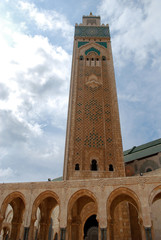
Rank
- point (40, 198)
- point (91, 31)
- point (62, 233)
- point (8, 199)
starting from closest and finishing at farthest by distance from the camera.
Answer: point (62, 233) → point (40, 198) → point (8, 199) → point (91, 31)

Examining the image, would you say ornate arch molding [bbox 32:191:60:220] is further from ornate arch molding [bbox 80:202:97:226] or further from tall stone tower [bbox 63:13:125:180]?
ornate arch molding [bbox 80:202:97:226]

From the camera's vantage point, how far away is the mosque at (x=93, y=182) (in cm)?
835

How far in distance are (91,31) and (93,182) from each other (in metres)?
15.7

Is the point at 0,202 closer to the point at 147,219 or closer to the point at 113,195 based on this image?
the point at 113,195

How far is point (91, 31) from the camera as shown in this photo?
19109 millimetres

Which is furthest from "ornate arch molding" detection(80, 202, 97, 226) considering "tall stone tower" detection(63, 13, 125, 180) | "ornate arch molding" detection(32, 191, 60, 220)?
"ornate arch molding" detection(32, 191, 60, 220)

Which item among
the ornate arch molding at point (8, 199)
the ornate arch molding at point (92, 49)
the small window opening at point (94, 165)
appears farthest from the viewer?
the ornate arch molding at point (92, 49)

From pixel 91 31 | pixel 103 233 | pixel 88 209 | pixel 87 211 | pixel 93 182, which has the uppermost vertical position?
pixel 91 31

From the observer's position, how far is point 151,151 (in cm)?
1639

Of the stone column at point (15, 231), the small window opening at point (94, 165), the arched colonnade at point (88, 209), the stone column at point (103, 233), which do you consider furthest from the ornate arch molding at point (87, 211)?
the stone column at point (15, 231)

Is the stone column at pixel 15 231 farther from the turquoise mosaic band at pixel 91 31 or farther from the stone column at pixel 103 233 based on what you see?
the turquoise mosaic band at pixel 91 31

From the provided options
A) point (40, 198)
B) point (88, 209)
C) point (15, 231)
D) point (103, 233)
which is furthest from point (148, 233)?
point (15, 231)

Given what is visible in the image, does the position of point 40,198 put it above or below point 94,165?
below

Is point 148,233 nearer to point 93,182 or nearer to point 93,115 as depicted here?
point 93,182
